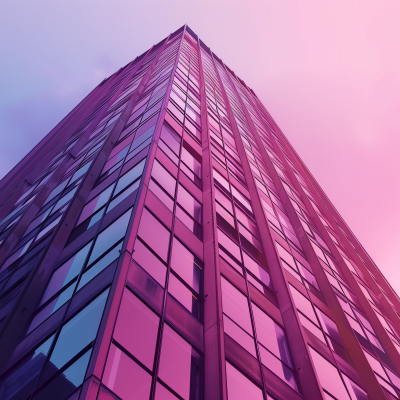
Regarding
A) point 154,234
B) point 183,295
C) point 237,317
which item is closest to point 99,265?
point 154,234

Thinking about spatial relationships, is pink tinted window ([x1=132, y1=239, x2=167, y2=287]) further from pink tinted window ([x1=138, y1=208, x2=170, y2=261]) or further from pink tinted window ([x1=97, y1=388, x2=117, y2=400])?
pink tinted window ([x1=97, y1=388, x2=117, y2=400])

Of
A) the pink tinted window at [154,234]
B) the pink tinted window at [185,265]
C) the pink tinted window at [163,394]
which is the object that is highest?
A: the pink tinted window at [154,234]

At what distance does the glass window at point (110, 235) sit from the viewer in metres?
15.6

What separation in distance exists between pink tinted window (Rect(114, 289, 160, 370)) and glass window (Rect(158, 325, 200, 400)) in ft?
1.44

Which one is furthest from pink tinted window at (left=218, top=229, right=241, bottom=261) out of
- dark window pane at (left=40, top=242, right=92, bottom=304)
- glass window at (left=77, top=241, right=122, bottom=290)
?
glass window at (left=77, top=241, right=122, bottom=290)

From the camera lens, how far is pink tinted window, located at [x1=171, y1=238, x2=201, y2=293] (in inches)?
648

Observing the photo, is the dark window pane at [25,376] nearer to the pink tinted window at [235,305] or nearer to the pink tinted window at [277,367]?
the pink tinted window at [235,305]

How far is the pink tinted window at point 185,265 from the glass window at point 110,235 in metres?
2.24

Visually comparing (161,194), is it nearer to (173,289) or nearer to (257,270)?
(173,289)

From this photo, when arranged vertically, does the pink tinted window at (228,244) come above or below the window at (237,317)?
above

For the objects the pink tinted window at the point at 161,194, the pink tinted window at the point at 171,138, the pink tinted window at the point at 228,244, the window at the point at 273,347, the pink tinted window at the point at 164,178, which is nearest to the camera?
the window at the point at 273,347

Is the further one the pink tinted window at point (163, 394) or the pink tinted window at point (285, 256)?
the pink tinted window at point (285, 256)

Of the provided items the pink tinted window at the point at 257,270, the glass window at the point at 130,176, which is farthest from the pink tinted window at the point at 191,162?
the pink tinted window at the point at 257,270

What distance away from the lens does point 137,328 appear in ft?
40.4
